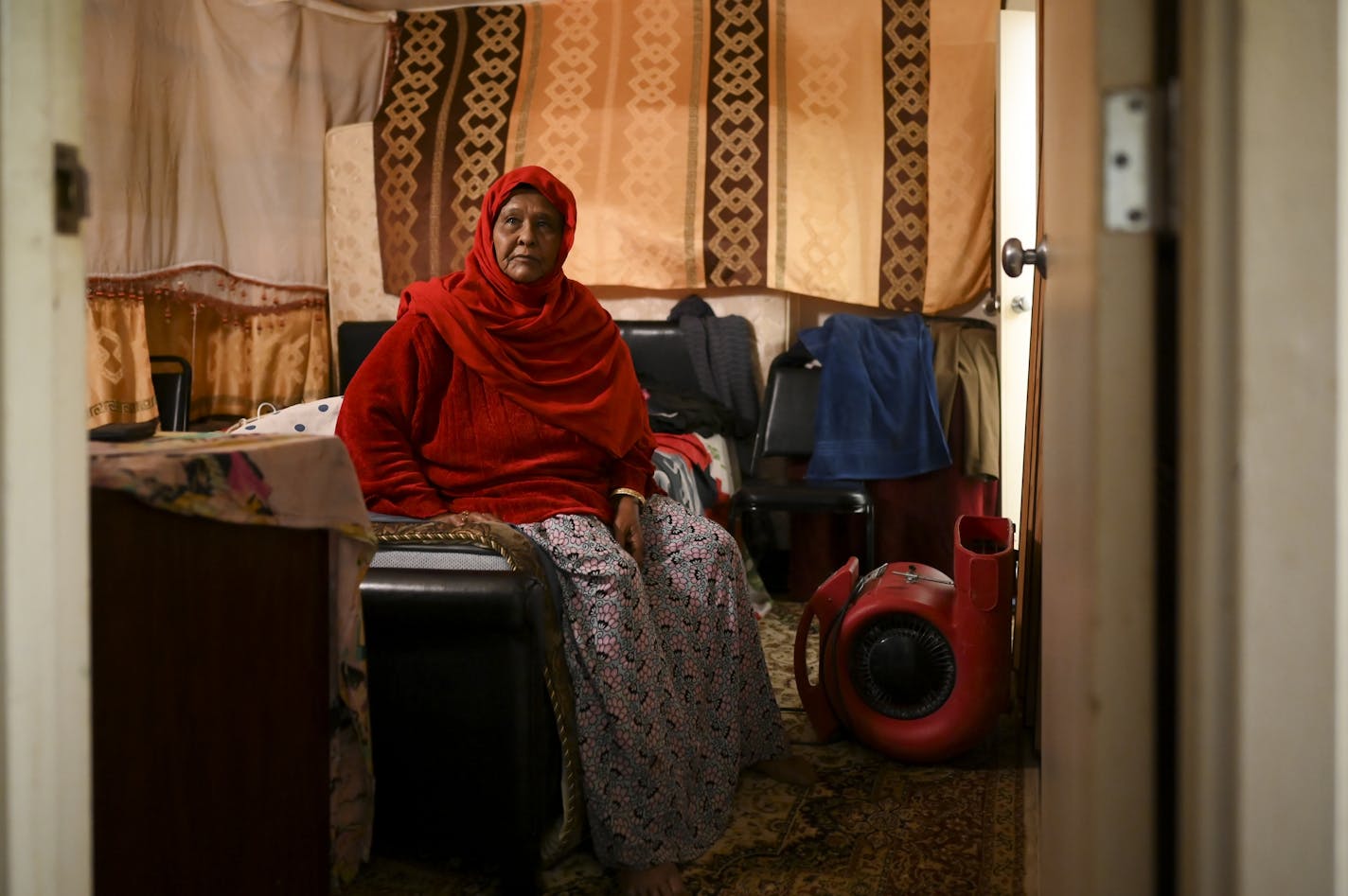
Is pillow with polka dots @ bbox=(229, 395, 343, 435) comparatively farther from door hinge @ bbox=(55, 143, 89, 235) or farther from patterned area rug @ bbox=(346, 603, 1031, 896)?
door hinge @ bbox=(55, 143, 89, 235)

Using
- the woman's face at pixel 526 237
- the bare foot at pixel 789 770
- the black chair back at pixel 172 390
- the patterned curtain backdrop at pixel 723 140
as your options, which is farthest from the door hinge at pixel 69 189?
the patterned curtain backdrop at pixel 723 140

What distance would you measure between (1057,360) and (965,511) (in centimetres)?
302

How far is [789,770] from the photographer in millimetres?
2141

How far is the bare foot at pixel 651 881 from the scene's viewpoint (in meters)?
1.65

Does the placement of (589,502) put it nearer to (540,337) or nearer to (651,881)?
(540,337)

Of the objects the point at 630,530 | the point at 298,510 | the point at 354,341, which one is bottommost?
the point at 630,530

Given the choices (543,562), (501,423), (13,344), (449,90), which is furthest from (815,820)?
(449,90)

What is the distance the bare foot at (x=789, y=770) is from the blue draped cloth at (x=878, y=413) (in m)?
1.75

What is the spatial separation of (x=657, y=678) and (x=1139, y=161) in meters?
1.20

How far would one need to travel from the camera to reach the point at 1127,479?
0.78 meters

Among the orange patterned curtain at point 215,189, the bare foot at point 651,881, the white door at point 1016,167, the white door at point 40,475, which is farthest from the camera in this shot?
the orange patterned curtain at point 215,189

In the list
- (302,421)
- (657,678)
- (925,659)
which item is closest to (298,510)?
(657,678)

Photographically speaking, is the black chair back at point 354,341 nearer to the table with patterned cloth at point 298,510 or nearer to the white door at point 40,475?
the table with patterned cloth at point 298,510

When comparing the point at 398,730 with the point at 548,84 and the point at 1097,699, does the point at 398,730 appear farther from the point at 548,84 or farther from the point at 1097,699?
the point at 548,84
